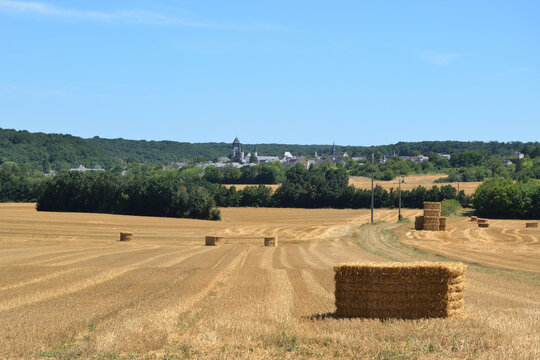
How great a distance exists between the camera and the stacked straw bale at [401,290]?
1418 centimetres

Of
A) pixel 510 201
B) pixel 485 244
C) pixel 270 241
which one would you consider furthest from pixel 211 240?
pixel 510 201

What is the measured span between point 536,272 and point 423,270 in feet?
53.3

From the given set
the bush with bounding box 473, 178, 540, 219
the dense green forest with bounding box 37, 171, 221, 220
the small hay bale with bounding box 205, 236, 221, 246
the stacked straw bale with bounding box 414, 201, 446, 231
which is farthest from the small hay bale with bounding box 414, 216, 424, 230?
the dense green forest with bounding box 37, 171, 221, 220

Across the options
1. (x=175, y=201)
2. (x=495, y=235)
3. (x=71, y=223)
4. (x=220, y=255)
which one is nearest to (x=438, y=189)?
(x=175, y=201)

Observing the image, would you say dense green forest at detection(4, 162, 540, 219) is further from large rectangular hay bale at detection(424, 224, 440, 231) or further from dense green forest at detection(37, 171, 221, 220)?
large rectangular hay bale at detection(424, 224, 440, 231)

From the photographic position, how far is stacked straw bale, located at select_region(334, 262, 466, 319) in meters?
14.2

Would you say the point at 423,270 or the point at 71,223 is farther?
the point at 71,223

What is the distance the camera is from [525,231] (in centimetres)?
5919

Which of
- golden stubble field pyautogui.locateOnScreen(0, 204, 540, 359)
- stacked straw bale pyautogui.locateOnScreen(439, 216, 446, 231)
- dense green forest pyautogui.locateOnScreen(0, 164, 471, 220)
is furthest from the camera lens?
dense green forest pyautogui.locateOnScreen(0, 164, 471, 220)

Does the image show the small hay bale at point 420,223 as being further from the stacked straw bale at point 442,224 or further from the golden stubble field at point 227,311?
the golden stubble field at point 227,311

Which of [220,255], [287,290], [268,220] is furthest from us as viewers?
[268,220]

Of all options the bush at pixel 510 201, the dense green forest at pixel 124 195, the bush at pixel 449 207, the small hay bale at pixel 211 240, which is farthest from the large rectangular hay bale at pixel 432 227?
the dense green forest at pixel 124 195

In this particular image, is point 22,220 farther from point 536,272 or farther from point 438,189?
point 438,189

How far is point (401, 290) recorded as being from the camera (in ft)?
47.1
